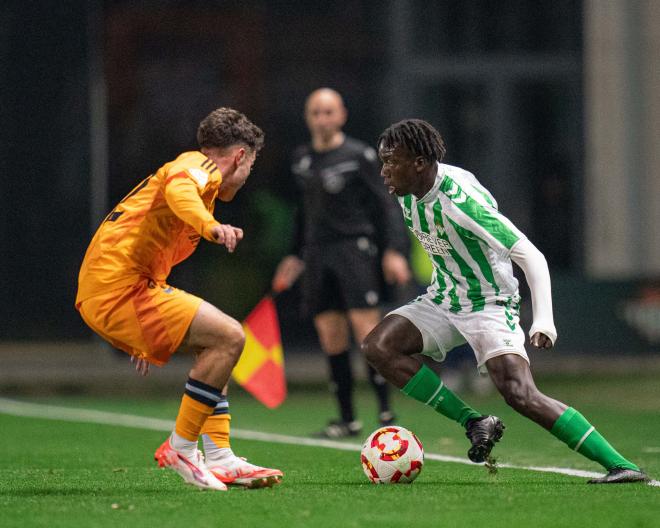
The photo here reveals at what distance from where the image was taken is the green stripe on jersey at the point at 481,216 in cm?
716

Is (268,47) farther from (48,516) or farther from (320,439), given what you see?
(48,516)

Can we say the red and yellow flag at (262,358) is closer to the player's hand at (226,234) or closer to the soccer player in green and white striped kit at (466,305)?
the soccer player in green and white striped kit at (466,305)

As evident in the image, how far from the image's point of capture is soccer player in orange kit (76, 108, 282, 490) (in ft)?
22.6

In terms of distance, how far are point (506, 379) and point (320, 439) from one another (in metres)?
3.33

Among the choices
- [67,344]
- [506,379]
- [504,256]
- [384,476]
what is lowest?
[67,344]

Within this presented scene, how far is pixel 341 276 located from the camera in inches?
423

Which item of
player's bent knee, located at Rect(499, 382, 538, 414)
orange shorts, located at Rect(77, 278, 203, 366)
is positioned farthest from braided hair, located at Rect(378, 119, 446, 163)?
orange shorts, located at Rect(77, 278, 203, 366)

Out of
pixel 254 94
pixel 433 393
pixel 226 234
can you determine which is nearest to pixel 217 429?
pixel 433 393

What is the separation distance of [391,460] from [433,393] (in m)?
0.46

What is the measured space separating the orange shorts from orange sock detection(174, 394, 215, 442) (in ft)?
0.81

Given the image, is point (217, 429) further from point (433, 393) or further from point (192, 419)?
point (433, 393)

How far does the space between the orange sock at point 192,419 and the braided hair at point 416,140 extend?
1.56 metres

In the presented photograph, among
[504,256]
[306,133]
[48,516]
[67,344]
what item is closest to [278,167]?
[306,133]

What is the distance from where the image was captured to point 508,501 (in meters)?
6.57
